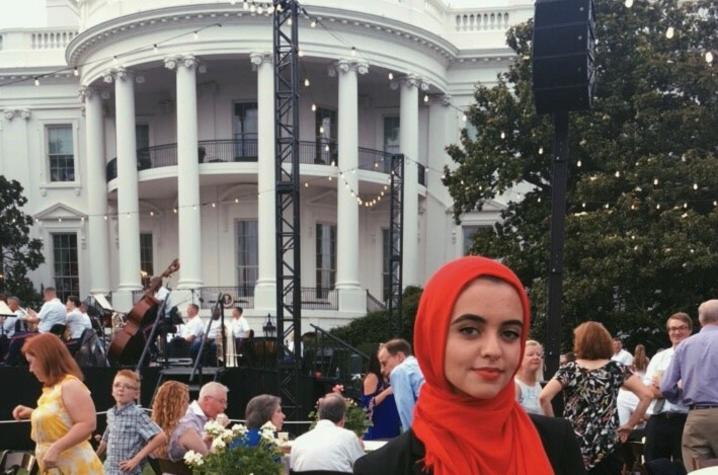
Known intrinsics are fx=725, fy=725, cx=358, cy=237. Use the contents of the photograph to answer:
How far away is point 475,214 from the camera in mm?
26188

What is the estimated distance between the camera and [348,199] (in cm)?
2259

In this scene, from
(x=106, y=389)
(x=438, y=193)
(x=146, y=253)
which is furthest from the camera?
(x=146, y=253)

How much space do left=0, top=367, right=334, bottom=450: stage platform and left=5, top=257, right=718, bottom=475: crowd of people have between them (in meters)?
4.93

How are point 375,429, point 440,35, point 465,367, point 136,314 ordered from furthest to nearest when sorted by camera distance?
1. point 440,35
2. point 136,314
3. point 375,429
4. point 465,367

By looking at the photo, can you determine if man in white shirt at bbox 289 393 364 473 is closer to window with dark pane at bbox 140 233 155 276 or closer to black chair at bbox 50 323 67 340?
black chair at bbox 50 323 67 340

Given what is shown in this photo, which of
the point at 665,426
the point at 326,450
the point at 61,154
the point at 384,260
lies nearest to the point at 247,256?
the point at 384,260

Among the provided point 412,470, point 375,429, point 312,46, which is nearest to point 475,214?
point 312,46

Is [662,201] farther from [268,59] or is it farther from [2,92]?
[2,92]

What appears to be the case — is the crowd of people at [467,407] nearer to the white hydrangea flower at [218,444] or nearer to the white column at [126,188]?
the white hydrangea flower at [218,444]

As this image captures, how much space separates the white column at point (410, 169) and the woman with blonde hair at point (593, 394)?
1855 centimetres

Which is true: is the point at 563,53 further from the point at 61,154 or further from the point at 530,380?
the point at 61,154

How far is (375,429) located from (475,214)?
1963 cm

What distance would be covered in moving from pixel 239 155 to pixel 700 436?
66.6 feet

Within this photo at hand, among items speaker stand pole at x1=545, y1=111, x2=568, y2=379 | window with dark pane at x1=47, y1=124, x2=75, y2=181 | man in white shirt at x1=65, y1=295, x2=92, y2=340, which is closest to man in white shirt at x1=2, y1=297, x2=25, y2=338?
man in white shirt at x1=65, y1=295, x2=92, y2=340
